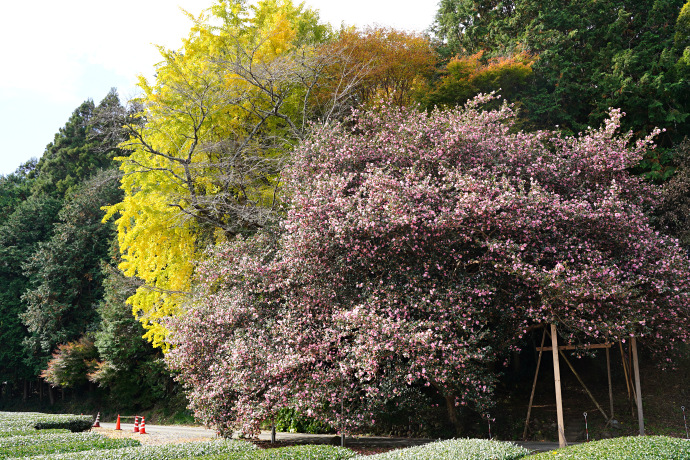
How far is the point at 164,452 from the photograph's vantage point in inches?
354

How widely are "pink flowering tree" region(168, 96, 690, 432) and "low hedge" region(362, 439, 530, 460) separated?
4.95ft

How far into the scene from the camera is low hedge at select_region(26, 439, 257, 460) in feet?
28.0

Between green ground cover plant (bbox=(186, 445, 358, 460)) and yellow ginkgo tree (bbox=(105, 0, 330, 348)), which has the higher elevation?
yellow ginkgo tree (bbox=(105, 0, 330, 348))

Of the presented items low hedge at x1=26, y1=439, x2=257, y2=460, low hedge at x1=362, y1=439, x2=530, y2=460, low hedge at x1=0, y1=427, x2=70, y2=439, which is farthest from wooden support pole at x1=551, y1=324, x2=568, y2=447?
low hedge at x1=0, y1=427, x2=70, y2=439

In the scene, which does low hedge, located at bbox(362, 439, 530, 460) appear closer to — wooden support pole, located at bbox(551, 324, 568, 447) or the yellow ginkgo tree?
wooden support pole, located at bbox(551, 324, 568, 447)

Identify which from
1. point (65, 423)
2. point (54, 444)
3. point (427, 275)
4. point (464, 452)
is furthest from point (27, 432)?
point (464, 452)

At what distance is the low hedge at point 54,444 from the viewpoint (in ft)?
31.5

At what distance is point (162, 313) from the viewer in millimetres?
16531

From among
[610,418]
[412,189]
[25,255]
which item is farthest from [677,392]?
[25,255]

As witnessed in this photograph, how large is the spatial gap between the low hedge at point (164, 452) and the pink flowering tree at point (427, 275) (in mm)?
1322

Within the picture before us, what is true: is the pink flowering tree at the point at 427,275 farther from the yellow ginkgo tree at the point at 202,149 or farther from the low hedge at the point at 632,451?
the yellow ginkgo tree at the point at 202,149

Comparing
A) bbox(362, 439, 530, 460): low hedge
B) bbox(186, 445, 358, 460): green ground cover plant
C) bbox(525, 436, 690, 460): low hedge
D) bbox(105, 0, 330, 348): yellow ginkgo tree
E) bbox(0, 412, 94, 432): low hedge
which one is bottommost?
bbox(0, 412, 94, 432): low hedge

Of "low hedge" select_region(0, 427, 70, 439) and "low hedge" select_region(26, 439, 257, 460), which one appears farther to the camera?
"low hedge" select_region(0, 427, 70, 439)

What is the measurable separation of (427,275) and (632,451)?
462 cm
